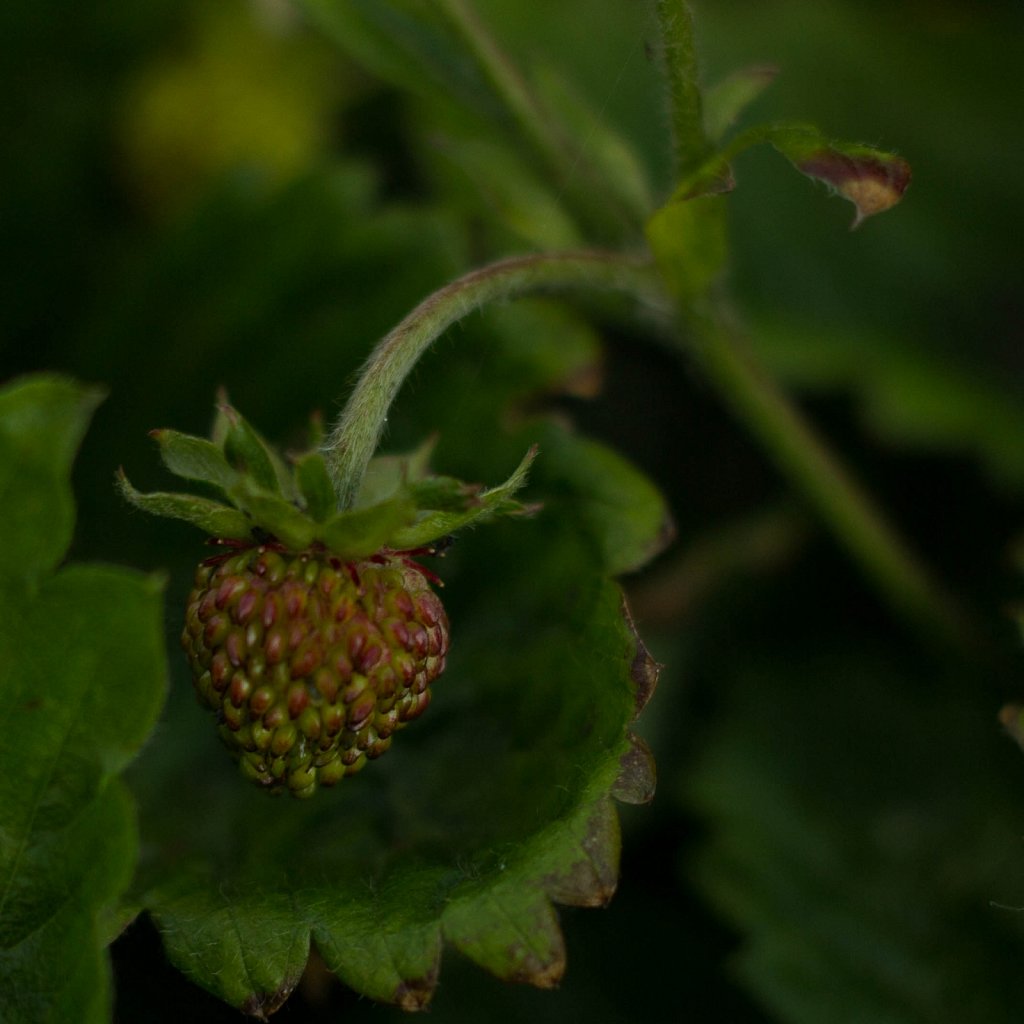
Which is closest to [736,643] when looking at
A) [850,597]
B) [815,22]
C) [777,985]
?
[850,597]

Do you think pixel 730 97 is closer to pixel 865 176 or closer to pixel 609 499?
pixel 865 176

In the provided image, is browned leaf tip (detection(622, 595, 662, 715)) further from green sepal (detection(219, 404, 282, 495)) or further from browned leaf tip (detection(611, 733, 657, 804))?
green sepal (detection(219, 404, 282, 495))

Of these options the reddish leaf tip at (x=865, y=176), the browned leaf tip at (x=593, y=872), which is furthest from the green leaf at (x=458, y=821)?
the reddish leaf tip at (x=865, y=176)

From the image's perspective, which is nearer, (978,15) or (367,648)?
(367,648)

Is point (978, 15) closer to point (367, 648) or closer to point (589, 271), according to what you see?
point (589, 271)

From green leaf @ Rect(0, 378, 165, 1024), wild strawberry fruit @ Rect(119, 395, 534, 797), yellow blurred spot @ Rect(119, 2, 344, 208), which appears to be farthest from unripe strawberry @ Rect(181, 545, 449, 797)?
yellow blurred spot @ Rect(119, 2, 344, 208)

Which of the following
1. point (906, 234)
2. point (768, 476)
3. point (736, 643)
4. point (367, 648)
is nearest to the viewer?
point (367, 648)

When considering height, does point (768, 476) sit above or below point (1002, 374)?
above
